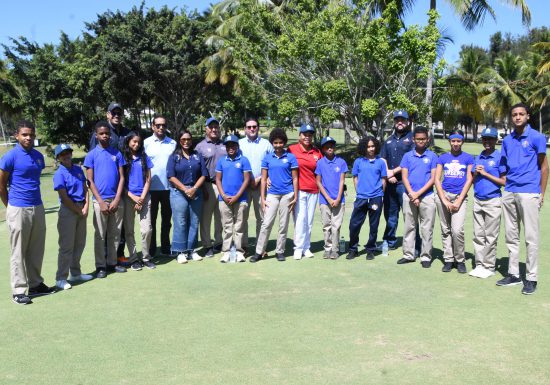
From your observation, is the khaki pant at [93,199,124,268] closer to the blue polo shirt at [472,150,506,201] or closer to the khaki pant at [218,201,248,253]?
the khaki pant at [218,201,248,253]

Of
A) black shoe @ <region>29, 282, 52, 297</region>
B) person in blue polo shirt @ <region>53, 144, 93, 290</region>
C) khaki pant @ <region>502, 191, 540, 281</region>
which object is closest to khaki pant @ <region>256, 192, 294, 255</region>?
person in blue polo shirt @ <region>53, 144, 93, 290</region>

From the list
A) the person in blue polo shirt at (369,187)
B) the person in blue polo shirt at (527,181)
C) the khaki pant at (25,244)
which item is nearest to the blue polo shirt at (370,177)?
the person in blue polo shirt at (369,187)

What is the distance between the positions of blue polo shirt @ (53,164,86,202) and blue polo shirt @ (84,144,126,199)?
0.22 metres

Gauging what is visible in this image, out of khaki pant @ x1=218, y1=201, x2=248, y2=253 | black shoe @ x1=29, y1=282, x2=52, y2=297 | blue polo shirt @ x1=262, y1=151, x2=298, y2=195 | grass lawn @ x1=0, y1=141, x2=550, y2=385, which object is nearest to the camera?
grass lawn @ x1=0, y1=141, x2=550, y2=385

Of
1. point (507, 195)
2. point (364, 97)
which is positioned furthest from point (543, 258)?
point (364, 97)

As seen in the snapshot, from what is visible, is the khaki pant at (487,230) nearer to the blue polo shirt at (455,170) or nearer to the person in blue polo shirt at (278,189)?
the blue polo shirt at (455,170)

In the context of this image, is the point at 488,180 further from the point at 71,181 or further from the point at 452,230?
the point at 71,181

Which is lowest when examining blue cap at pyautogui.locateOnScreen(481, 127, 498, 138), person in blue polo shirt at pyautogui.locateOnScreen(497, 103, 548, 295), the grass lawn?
the grass lawn

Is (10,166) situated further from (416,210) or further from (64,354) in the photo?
(416,210)

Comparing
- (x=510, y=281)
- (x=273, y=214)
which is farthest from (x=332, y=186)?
(x=510, y=281)

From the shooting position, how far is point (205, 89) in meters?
31.2

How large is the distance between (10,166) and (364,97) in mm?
16878

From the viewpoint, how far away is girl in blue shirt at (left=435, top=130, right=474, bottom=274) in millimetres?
6615

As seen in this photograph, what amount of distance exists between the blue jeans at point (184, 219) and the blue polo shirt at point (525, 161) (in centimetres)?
399
